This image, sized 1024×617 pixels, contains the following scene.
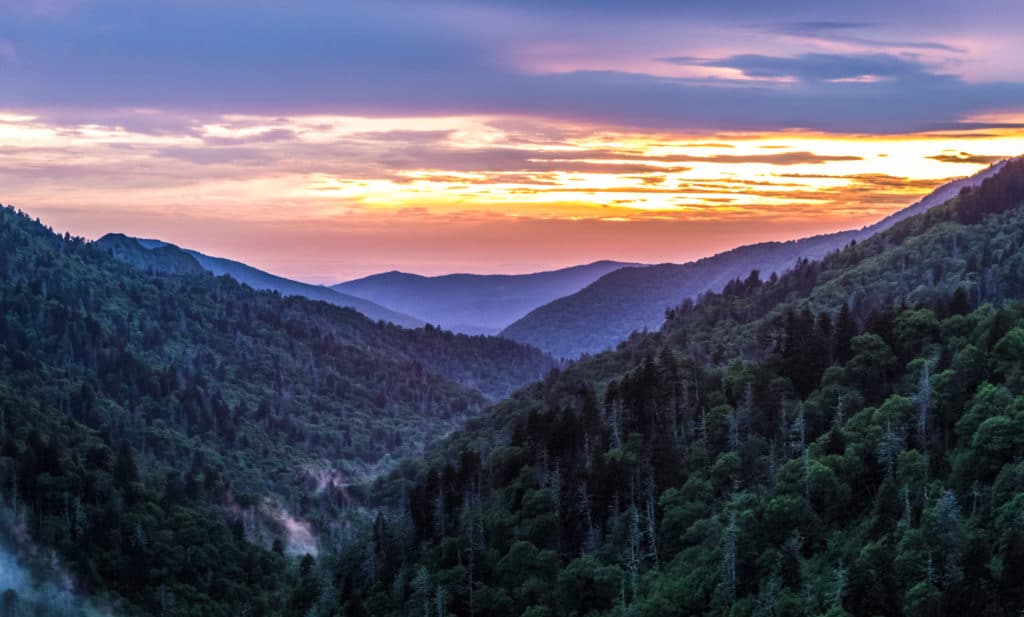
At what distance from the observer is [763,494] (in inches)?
4281

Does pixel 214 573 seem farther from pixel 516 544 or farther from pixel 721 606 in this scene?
pixel 721 606

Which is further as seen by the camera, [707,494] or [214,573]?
[214,573]

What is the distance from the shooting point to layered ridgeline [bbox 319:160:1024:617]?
87625 millimetres

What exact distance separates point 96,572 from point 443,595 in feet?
294

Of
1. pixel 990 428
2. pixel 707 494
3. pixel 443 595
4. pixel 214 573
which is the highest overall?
pixel 990 428

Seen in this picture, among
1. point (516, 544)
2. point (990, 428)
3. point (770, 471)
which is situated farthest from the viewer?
point (516, 544)

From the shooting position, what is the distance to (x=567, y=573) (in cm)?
11344

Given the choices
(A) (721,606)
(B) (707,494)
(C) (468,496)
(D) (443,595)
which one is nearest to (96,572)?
(C) (468,496)

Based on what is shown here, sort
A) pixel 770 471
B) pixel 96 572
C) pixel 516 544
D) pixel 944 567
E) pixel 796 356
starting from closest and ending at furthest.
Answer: pixel 944 567 < pixel 770 471 < pixel 516 544 < pixel 796 356 < pixel 96 572

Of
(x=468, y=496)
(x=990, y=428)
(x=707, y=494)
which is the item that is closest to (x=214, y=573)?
(x=468, y=496)

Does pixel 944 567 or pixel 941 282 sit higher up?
pixel 941 282

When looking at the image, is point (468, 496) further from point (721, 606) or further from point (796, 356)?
point (721, 606)

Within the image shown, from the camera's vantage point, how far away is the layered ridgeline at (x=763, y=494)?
87.6m

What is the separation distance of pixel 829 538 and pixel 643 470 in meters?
30.4
